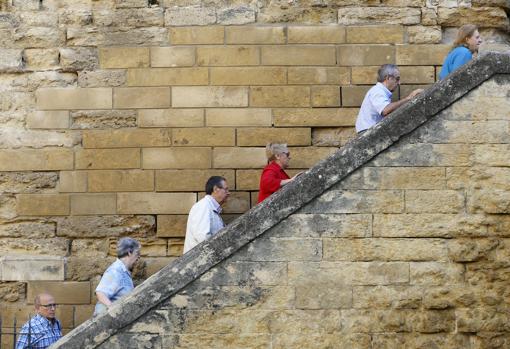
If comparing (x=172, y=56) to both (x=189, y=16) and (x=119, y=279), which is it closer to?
(x=189, y=16)

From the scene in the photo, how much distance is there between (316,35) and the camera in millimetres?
11352

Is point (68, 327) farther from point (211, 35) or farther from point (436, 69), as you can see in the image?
point (436, 69)

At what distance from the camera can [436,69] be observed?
37.3ft

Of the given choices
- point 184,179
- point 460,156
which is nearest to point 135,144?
point 184,179

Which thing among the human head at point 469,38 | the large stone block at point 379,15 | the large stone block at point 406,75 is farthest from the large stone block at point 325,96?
the human head at point 469,38

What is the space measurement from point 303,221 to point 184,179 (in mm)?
2976

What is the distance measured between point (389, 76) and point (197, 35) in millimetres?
2186

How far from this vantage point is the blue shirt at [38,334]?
9555 millimetres

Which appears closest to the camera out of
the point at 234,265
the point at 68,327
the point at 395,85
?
the point at 234,265

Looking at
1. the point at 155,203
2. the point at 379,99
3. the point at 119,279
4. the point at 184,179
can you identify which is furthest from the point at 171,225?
the point at 379,99

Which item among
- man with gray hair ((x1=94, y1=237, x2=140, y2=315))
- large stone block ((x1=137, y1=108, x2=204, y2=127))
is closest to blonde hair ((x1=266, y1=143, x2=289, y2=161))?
large stone block ((x1=137, y1=108, x2=204, y2=127))

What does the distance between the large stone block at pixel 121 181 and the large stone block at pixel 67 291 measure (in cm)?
97

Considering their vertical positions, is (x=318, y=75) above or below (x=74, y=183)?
above

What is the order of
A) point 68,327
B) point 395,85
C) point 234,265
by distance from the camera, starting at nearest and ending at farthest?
point 234,265 < point 395,85 < point 68,327
